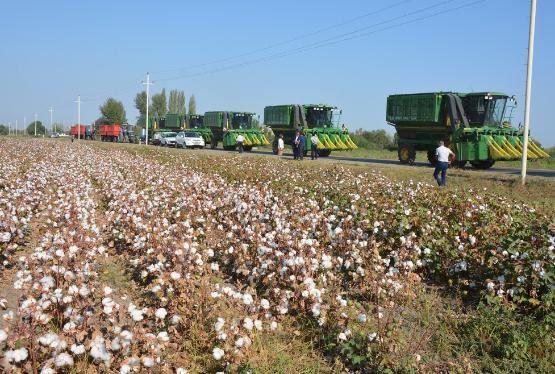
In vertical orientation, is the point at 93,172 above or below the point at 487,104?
below

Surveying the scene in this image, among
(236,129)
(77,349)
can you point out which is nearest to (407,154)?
(236,129)

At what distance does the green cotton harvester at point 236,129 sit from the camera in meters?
41.9

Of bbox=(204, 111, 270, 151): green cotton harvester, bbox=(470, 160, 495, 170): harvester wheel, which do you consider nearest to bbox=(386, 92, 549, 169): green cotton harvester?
bbox=(470, 160, 495, 170): harvester wheel

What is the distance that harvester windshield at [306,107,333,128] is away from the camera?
33.1 meters

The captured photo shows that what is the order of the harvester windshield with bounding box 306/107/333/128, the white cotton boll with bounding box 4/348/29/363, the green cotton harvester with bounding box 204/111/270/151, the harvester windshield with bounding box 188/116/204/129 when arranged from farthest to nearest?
the harvester windshield with bounding box 188/116/204/129 < the green cotton harvester with bounding box 204/111/270/151 < the harvester windshield with bounding box 306/107/333/128 < the white cotton boll with bounding box 4/348/29/363

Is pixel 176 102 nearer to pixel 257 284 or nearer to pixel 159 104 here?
pixel 159 104

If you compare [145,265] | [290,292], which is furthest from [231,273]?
[290,292]

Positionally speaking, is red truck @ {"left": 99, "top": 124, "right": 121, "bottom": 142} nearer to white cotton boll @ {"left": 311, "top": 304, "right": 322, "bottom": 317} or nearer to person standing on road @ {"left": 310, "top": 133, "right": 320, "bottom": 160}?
person standing on road @ {"left": 310, "top": 133, "right": 320, "bottom": 160}

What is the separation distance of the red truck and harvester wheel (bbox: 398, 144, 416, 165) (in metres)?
51.2

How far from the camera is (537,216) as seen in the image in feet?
26.1

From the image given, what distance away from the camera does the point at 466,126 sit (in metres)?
23.0

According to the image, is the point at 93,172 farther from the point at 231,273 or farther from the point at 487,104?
the point at 487,104

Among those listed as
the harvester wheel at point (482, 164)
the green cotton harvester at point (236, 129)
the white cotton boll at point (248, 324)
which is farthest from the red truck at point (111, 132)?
the white cotton boll at point (248, 324)

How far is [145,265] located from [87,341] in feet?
8.39
